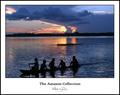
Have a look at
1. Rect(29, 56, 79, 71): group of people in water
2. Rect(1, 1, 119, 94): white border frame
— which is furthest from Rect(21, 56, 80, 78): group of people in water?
Rect(1, 1, 119, 94): white border frame

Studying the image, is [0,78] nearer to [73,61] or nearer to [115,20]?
[73,61]

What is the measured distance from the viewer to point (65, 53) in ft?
35.4

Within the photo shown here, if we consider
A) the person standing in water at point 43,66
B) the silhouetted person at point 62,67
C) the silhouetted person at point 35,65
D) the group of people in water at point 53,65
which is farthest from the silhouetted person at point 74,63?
the silhouetted person at point 35,65

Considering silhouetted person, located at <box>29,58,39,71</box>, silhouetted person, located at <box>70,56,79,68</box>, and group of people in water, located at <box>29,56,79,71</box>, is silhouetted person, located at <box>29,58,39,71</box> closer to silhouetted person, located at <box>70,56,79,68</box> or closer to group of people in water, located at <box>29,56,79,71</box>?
group of people in water, located at <box>29,56,79,71</box>

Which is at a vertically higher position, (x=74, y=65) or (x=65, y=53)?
(x=65, y=53)

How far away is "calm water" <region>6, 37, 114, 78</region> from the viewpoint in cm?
1074

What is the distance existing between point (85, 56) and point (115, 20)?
668 mm

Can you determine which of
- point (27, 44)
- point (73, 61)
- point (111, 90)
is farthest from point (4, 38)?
point (111, 90)

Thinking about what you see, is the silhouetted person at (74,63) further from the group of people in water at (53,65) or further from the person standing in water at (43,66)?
the person standing in water at (43,66)

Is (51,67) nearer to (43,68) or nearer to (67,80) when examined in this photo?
(43,68)

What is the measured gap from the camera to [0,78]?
1070 cm

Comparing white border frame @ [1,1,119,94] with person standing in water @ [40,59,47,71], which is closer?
white border frame @ [1,1,119,94]

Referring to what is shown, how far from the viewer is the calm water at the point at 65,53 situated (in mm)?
10742

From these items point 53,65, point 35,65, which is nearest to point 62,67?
point 53,65
